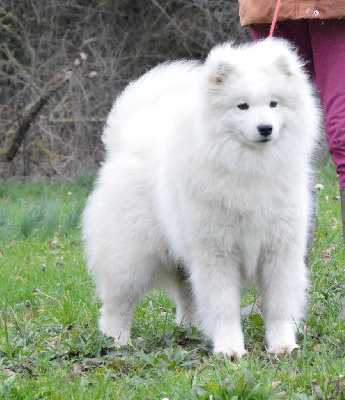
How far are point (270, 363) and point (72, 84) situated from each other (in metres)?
7.49

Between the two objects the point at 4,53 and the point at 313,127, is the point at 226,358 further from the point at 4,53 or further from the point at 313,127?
the point at 4,53

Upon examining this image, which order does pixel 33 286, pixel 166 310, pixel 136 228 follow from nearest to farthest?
pixel 136 228, pixel 166 310, pixel 33 286

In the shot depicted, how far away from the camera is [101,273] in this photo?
12.5 feet

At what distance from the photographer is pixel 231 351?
3.20 m

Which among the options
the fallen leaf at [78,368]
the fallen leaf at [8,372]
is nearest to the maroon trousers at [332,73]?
the fallen leaf at [78,368]

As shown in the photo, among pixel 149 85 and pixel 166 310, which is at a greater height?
pixel 149 85

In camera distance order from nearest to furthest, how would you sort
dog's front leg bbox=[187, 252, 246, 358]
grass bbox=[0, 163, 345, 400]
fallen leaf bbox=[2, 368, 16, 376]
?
grass bbox=[0, 163, 345, 400] < fallen leaf bbox=[2, 368, 16, 376] < dog's front leg bbox=[187, 252, 246, 358]

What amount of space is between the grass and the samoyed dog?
→ 194mm

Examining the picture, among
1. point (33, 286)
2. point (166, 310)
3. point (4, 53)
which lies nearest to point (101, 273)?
point (166, 310)

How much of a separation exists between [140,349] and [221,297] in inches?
18.6

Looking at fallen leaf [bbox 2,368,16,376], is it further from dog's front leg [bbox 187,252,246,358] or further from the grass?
dog's front leg [bbox 187,252,246,358]

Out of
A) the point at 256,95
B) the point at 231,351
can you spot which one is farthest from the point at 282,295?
the point at 256,95

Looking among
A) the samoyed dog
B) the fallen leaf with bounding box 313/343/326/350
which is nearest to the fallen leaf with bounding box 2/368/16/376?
the samoyed dog

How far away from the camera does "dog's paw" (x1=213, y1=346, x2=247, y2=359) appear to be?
3182 mm
